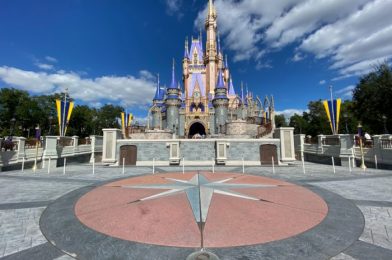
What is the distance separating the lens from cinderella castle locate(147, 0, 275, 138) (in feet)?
166

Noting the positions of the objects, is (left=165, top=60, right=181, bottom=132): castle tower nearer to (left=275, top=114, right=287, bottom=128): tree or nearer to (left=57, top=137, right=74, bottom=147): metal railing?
(left=57, top=137, right=74, bottom=147): metal railing

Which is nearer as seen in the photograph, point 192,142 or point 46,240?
point 46,240

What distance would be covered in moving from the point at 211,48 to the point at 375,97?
47644mm

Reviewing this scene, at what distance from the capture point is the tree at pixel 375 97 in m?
29.3

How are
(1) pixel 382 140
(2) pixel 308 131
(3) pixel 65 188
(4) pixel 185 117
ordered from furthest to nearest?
1. (2) pixel 308 131
2. (4) pixel 185 117
3. (1) pixel 382 140
4. (3) pixel 65 188

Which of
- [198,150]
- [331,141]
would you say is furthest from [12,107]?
[331,141]

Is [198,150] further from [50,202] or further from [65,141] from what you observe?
[65,141]

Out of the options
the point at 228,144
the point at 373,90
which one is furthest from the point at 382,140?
the point at 373,90

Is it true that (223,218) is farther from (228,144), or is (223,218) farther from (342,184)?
(228,144)

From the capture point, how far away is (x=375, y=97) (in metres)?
30.2

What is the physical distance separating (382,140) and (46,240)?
774 inches

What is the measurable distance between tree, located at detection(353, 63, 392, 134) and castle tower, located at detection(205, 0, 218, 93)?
123 feet

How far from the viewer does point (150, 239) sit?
13.8 feet

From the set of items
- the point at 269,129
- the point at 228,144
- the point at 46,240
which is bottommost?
the point at 46,240
